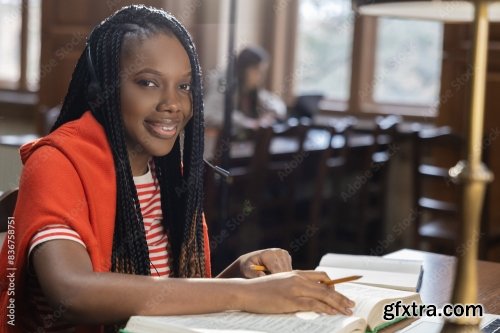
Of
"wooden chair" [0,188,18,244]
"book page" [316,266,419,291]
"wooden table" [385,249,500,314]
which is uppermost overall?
"wooden chair" [0,188,18,244]

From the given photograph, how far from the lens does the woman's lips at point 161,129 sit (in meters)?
1.48

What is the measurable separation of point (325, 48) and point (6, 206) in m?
5.22

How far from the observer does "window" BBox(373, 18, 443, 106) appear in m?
6.00

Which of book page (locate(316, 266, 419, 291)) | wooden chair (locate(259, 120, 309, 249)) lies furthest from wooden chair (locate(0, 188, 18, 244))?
wooden chair (locate(259, 120, 309, 249))

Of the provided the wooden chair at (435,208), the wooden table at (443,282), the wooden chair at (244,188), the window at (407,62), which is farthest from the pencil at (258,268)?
the window at (407,62)

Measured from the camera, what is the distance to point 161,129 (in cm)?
148

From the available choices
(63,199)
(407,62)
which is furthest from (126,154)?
(407,62)

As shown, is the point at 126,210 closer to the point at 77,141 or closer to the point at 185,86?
the point at 77,141

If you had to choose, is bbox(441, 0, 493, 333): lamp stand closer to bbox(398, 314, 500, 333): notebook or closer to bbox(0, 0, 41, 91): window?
bbox(398, 314, 500, 333): notebook

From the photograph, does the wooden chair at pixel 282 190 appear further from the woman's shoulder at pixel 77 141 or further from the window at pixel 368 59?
the woman's shoulder at pixel 77 141

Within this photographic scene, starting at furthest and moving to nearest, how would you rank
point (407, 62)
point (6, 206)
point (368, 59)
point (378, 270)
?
point (368, 59) < point (407, 62) < point (378, 270) < point (6, 206)

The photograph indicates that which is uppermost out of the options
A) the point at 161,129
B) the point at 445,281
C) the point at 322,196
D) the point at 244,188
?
the point at 161,129

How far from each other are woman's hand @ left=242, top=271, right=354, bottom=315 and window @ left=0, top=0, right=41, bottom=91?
20.7 ft

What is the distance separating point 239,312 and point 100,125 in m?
0.42
